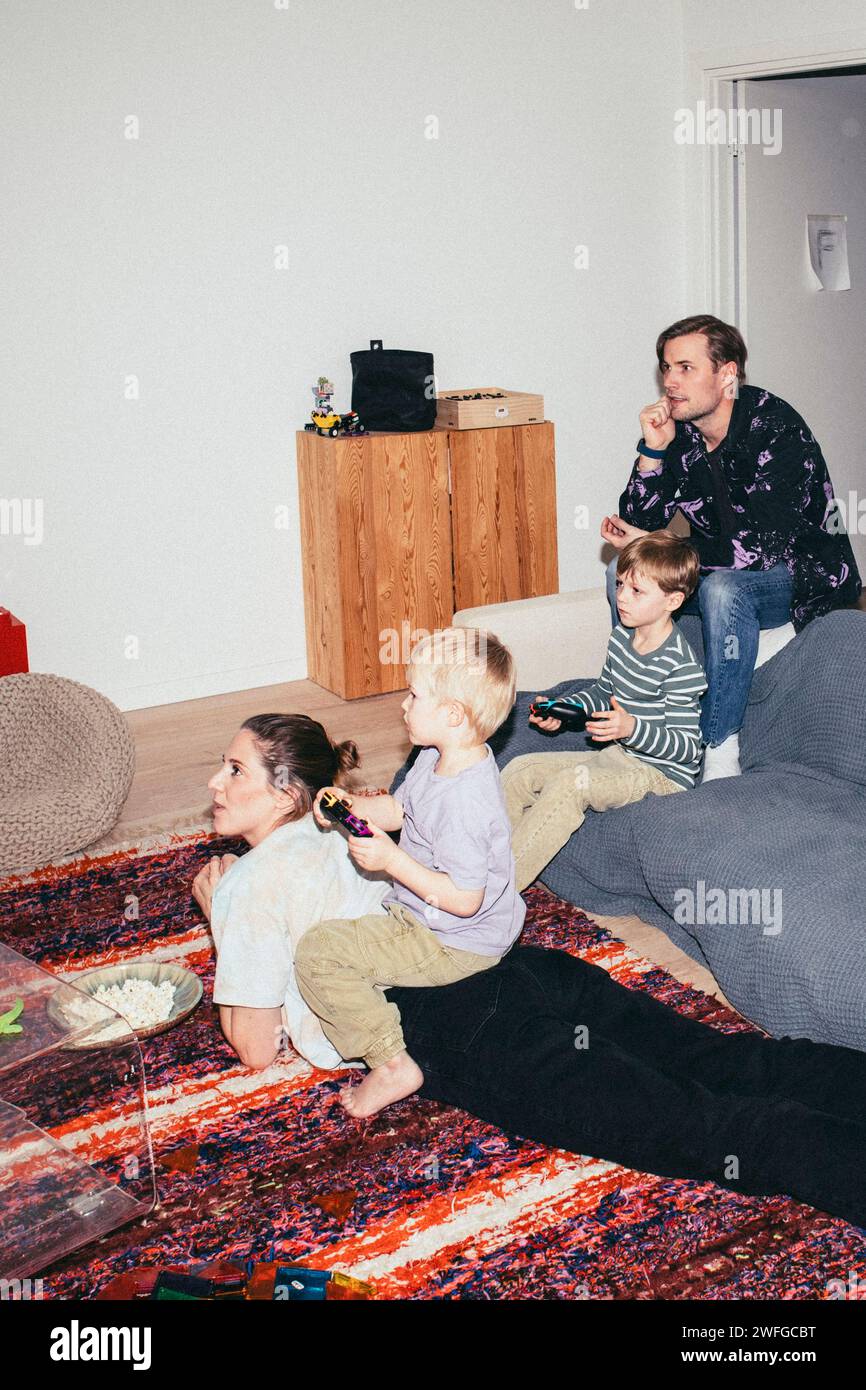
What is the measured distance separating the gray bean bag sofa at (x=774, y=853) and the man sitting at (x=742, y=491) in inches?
7.6

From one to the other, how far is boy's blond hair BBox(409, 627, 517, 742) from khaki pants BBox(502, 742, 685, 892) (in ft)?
2.17

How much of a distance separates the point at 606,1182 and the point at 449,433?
3.14m

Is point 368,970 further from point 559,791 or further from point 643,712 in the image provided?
point 643,712

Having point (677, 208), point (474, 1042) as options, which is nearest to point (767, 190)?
point (677, 208)

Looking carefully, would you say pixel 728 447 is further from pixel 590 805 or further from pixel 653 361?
pixel 653 361

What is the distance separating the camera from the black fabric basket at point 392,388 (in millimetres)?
4758

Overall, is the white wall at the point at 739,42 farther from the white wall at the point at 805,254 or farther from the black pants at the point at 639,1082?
the black pants at the point at 639,1082

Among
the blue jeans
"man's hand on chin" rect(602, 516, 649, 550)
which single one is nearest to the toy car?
"man's hand on chin" rect(602, 516, 649, 550)

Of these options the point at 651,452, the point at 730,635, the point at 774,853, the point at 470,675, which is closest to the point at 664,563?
the point at 730,635

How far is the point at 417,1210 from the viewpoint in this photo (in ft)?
7.07

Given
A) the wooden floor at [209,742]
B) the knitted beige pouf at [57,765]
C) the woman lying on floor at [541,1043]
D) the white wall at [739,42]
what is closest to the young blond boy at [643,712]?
the wooden floor at [209,742]

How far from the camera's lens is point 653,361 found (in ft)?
18.4

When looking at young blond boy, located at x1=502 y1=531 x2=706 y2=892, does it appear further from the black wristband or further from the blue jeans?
the black wristband
